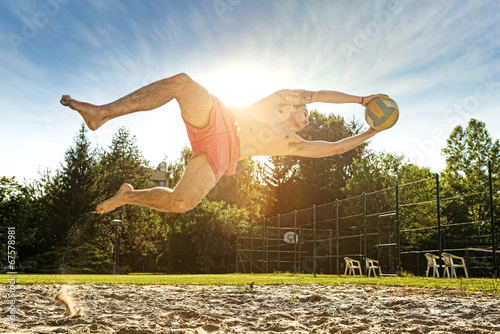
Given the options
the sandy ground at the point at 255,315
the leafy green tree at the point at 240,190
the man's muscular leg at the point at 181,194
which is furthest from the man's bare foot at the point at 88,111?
the leafy green tree at the point at 240,190

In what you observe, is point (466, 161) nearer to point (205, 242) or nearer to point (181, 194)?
point (205, 242)

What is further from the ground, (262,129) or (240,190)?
(240,190)

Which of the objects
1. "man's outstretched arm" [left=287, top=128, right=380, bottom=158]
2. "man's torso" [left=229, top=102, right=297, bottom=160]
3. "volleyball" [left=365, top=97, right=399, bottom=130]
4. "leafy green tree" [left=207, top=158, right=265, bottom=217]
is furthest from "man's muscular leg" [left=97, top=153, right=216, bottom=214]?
"leafy green tree" [left=207, top=158, right=265, bottom=217]

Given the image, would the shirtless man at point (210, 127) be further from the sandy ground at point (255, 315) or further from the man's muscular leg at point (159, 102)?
the sandy ground at point (255, 315)

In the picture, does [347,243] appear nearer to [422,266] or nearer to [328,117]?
[422,266]

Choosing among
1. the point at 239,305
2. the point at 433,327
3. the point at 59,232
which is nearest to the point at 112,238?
the point at 59,232

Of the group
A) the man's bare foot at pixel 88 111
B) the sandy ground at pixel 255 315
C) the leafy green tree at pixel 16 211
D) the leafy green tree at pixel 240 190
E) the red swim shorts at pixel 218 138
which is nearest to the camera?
the man's bare foot at pixel 88 111

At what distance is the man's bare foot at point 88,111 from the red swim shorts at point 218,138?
87cm

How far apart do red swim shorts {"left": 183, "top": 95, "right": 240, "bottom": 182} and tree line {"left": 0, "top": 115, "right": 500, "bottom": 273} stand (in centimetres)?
1603

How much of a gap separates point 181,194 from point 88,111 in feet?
3.08

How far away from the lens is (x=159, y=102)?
10.6ft

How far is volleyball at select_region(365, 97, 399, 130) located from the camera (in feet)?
14.4

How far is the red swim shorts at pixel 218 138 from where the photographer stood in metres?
3.61

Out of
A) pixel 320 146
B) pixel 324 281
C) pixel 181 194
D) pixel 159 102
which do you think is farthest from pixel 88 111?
pixel 324 281
